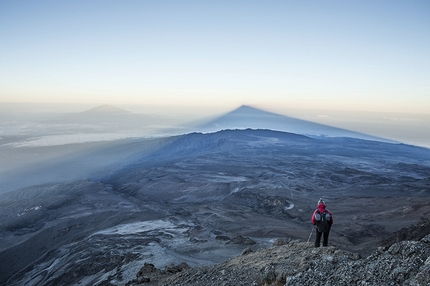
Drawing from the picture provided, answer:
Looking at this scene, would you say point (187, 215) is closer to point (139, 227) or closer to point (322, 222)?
point (139, 227)

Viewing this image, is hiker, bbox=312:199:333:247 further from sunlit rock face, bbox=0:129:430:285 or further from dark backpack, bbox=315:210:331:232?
sunlit rock face, bbox=0:129:430:285

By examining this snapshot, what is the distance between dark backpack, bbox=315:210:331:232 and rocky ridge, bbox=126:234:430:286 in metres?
0.75

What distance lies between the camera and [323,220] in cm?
798

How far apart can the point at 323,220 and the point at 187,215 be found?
81.8 feet

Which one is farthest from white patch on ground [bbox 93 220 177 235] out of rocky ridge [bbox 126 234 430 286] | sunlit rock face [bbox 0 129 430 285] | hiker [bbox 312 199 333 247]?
hiker [bbox 312 199 333 247]

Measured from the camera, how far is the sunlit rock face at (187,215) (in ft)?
61.1

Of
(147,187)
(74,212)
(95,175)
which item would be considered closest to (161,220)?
(74,212)

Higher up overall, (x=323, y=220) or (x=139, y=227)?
(x=323, y=220)

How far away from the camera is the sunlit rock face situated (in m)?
18.6

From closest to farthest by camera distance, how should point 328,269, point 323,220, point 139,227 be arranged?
1. point 328,269
2. point 323,220
3. point 139,227

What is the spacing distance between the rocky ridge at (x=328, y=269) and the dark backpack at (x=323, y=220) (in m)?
0.75

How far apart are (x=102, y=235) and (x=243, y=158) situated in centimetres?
4977

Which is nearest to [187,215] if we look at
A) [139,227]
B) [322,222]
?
[139,227]

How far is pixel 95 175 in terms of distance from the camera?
6234 centimetres
